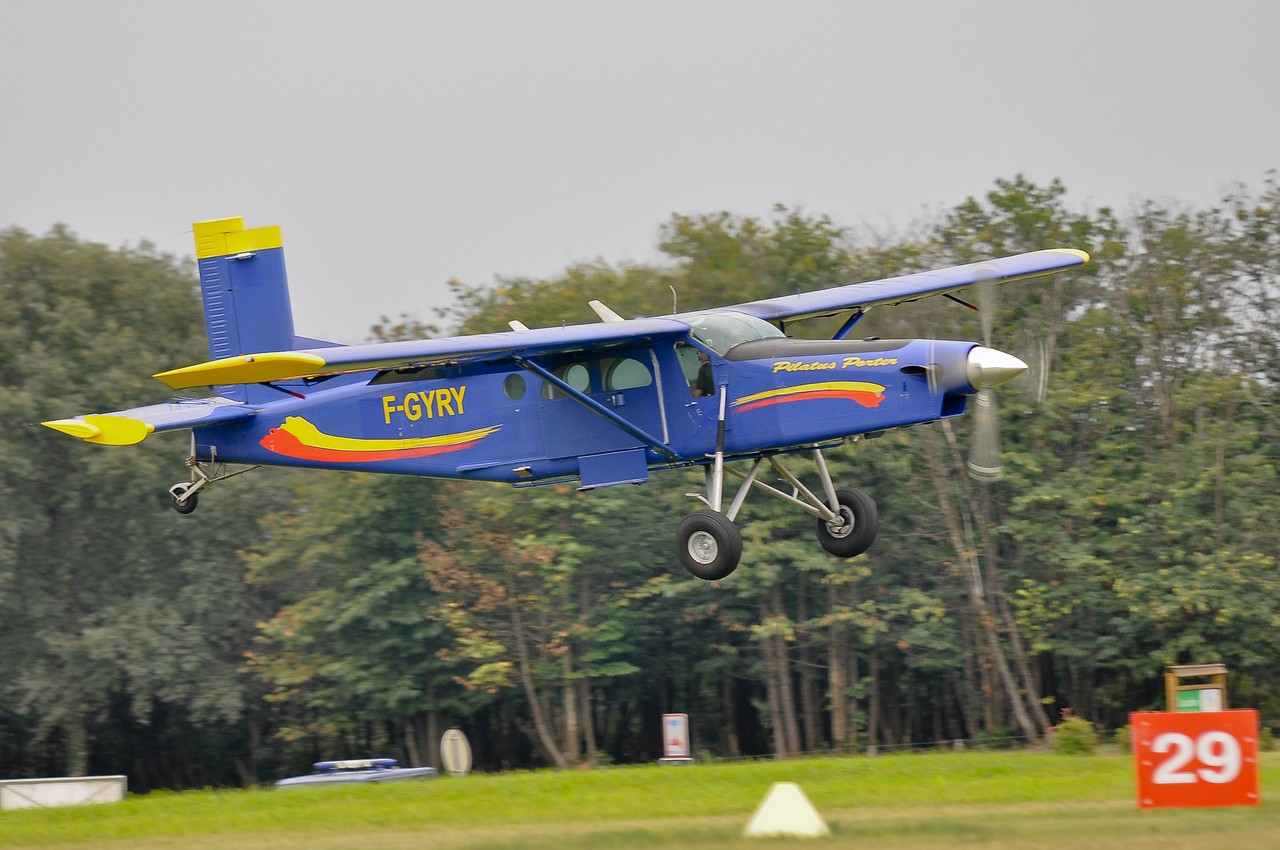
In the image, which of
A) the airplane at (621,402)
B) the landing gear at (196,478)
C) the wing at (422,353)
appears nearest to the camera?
the wing at (422,353)

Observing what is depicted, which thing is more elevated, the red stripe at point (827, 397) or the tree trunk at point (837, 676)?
the red stripe at point (827, 397)

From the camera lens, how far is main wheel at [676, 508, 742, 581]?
1592 centimetres

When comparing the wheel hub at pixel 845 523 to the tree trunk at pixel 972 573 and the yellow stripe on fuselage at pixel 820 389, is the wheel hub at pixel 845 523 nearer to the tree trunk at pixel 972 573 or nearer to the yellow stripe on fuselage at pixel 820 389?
the yellow stripe on fuselage at pixel 820 389

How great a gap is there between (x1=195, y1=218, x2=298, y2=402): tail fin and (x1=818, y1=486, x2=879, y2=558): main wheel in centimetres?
777

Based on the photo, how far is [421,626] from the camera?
37.3 metres

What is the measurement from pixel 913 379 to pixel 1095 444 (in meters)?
20.0

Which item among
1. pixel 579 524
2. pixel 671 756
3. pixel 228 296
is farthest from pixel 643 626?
pixel 228 296

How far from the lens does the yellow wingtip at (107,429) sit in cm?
1703

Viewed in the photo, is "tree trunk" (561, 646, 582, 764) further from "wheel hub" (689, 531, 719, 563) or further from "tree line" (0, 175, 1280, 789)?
"wheel hub" (689, 531, 719, 563)

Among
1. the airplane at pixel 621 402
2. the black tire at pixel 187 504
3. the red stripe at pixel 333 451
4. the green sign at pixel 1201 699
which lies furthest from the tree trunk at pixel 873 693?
the black tire at pixel 187 504

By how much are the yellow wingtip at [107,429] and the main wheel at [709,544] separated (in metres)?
6.18

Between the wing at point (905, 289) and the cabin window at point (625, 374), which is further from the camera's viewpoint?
the wing at point (905, 289)

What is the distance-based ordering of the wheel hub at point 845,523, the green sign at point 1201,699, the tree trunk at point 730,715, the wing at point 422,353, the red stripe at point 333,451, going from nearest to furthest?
the wing at point 422,353
the wheel hub at point 845,523
the red stripe at point 333,451
the green sign at point 1201,699
the tree trunk at point 730,715

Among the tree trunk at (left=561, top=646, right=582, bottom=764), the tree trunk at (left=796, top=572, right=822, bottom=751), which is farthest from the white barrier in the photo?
the tree trunk at (left=796, top=572, right=822, bottom=751)
